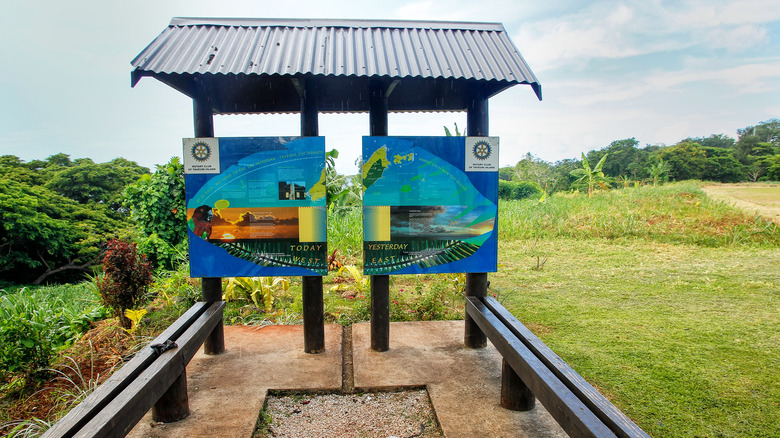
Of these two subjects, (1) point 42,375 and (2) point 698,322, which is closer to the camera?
(1) point 42,375

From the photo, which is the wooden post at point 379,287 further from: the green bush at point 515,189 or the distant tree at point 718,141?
the distant tree at point 718,141

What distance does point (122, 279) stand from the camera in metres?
4.33

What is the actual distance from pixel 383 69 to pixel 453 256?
5.29 ft

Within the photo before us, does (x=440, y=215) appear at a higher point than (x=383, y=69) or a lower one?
lower

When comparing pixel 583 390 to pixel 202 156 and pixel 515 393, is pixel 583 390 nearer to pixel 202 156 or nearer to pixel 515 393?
pixel 515 393

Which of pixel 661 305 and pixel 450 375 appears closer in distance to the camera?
pixel 450 375

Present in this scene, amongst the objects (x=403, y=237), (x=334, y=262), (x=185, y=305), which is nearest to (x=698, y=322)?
(x=403, y=237)

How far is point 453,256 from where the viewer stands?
12.3ft

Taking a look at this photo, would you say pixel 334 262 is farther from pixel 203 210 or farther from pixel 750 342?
pixel 750 342

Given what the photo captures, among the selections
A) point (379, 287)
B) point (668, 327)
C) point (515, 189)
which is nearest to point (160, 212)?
point (379, 287)

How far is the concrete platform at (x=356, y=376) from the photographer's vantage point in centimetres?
285

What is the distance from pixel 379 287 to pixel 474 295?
855 mm


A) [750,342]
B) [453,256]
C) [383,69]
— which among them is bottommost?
[750,342]

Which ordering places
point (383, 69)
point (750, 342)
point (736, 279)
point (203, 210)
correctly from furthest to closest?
1. point (736, 279)
2. point (750, 342)
3. point (203, 210)
4. point (383, 69)
